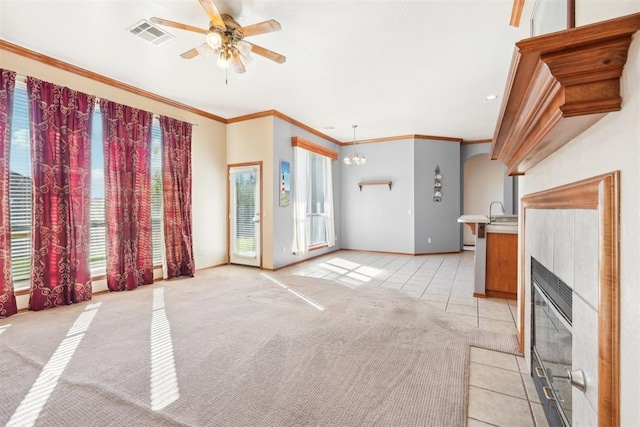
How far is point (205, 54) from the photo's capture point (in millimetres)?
2666

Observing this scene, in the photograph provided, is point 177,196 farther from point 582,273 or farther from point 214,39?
point 582,273

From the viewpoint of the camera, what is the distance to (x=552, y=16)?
1432 mm

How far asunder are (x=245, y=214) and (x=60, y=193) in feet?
9.26

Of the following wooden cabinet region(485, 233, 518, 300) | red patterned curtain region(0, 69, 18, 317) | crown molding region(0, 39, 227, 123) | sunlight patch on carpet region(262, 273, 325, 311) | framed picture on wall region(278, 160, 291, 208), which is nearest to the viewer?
red patterned curtain region(0, 69, 18, 317)

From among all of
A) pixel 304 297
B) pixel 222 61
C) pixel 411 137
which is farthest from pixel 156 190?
pixel 411 137

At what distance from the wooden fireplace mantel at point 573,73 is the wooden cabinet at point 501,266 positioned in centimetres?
297

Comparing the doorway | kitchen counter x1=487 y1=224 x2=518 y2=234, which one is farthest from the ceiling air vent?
kitchen counter x1=487 y1=224 x2=518 y2=234

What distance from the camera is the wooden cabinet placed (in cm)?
352

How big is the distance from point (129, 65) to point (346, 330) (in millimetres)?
4032

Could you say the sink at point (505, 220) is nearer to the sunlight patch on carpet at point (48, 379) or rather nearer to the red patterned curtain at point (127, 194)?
the sunlight patch on carpet at point (48, 379)

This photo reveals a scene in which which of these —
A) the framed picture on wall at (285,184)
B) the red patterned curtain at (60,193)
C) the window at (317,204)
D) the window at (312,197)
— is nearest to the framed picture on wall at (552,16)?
the framed picture on wall at (285,184)

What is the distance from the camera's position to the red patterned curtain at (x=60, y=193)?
127 inches

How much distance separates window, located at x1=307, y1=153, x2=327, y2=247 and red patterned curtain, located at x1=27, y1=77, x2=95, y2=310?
4.00 meters

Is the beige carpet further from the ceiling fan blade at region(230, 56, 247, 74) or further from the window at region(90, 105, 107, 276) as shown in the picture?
the ceiling fan blade at region(230, 56, 247, 74)
